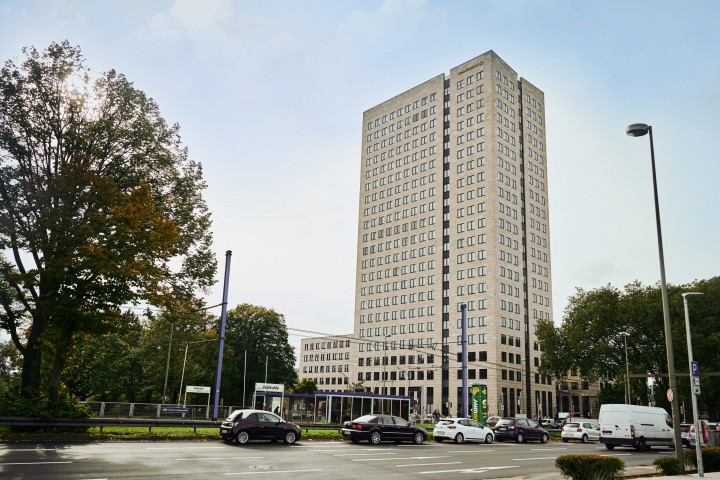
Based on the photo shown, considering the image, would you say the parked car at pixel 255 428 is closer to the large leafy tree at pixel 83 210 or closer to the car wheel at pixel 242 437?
the car wheel at pixel 242 437

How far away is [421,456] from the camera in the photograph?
23172mm

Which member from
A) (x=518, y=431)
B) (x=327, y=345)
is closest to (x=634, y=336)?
(x=518, y=431)

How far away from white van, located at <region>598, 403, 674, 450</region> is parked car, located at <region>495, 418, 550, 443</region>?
265 inches

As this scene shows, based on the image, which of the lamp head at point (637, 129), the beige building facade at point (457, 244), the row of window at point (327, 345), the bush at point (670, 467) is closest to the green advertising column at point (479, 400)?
the bush at point (670, 467)

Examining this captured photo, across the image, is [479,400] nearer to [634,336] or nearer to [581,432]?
[581,432]

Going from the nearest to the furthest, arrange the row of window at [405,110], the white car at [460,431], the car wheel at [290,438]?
the car wheel at [290,438] → the white car at [460,431] → the row of window at [405,110]

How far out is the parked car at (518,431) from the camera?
126ft

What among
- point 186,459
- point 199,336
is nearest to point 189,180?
point 186,459

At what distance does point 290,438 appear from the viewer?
87.4 feet

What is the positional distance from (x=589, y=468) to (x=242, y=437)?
15591 mm

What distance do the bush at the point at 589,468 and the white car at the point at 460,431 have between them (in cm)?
1955

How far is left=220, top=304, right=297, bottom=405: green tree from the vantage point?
77875mm

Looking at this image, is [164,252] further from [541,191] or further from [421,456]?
[541,191]

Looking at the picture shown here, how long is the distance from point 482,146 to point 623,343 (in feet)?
187
